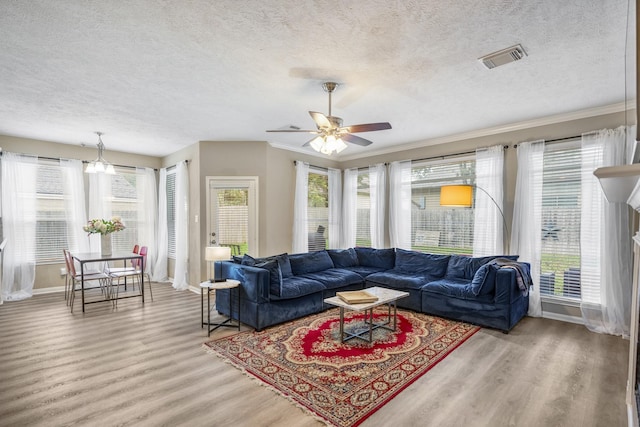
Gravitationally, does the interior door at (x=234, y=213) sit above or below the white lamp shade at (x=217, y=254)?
above

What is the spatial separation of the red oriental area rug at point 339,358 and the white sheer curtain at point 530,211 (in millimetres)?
1280

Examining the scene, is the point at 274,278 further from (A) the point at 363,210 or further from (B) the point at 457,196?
(A) the point at 363,210

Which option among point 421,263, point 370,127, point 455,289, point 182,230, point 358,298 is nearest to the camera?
point 370,127

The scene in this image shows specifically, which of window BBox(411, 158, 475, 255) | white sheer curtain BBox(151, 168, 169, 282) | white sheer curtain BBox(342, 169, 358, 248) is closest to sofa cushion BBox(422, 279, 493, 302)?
window BBox(411, 158, 475, 255)

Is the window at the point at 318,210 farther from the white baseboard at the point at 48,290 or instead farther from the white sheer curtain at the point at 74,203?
the white baseboard at the point at 48,290

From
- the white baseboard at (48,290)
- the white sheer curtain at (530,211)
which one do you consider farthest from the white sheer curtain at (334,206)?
the white baseboard at (48,290)

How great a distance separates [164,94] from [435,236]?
4745 mm

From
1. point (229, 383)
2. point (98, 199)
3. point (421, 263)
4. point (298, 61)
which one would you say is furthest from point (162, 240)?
point (298, 61)

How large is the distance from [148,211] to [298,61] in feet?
18.5

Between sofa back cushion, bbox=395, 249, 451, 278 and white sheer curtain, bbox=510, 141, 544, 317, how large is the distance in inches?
42.2

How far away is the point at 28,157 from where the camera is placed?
5613mm

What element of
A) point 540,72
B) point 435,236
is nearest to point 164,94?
point 540,72

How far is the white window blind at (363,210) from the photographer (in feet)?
22.1

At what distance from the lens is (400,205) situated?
6090 mm
